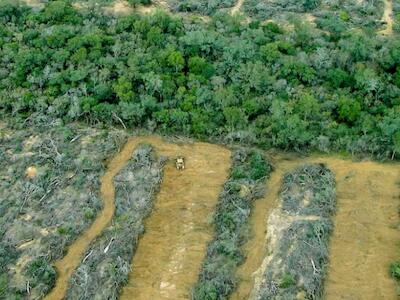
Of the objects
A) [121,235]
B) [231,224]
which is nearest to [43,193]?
[121,235]

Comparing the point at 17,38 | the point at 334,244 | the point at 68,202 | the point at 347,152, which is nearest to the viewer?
the point at 334,244

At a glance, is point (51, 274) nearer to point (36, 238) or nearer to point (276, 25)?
point (36, 238)

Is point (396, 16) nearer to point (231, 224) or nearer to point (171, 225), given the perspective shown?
point (231, 224)

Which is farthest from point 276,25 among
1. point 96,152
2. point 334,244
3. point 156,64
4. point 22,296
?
point 22,296

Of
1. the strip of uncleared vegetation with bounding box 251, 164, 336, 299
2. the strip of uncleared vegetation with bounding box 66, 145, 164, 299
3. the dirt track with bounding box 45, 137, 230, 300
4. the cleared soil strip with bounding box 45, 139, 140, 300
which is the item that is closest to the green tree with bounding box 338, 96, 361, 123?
the strip of uncleared vegetation with bounding box 251, 164, 336, 299

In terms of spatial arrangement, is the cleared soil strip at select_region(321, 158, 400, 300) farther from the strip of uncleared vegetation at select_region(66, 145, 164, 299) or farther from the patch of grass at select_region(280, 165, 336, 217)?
the strip of uncleared vegetation at select_region(66, 145, 164, 299)

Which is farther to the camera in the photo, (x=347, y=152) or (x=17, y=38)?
(x=17, y=38)

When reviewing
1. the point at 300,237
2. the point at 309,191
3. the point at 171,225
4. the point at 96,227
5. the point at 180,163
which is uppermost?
the point at 309,191
